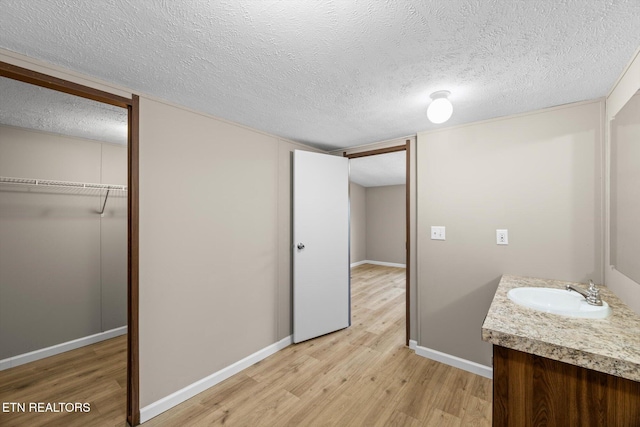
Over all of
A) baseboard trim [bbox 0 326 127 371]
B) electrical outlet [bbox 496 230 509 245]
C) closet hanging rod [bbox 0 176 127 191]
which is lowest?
baseboard trim [bbox 0 326 127 371]

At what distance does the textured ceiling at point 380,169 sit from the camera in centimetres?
413

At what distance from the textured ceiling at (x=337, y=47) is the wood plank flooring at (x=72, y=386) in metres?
2.18

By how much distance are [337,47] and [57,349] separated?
360 centimetres

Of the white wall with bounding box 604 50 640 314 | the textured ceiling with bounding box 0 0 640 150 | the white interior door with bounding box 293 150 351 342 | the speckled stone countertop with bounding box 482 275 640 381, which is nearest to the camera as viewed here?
the speckled stone countertop with bounding box 482 275 640 381

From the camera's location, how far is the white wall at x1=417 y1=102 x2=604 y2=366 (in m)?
1.85

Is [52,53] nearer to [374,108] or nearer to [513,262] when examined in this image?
[374,108]

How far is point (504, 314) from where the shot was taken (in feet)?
4.08

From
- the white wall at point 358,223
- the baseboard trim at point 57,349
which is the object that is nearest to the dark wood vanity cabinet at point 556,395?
the baseboard trim at point 57,349

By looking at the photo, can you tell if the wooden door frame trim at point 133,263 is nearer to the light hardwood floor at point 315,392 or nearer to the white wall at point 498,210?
the light hardwood floor at point 315,392

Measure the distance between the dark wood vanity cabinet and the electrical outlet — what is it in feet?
4.27

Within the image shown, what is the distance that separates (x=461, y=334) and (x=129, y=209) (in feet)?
9.10

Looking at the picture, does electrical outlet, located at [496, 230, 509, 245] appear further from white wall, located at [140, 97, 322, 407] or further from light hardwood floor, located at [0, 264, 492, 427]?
white wall, located at [140, 97, 322, 407]

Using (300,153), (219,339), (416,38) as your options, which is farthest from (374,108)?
(219,339)

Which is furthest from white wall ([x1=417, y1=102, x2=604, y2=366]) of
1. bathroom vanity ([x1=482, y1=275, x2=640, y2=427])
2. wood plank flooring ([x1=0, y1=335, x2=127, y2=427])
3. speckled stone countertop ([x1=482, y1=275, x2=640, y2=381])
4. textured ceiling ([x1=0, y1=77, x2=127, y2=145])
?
textured ceiling ([x1=0, y1=77, x2=127, y2=145])
